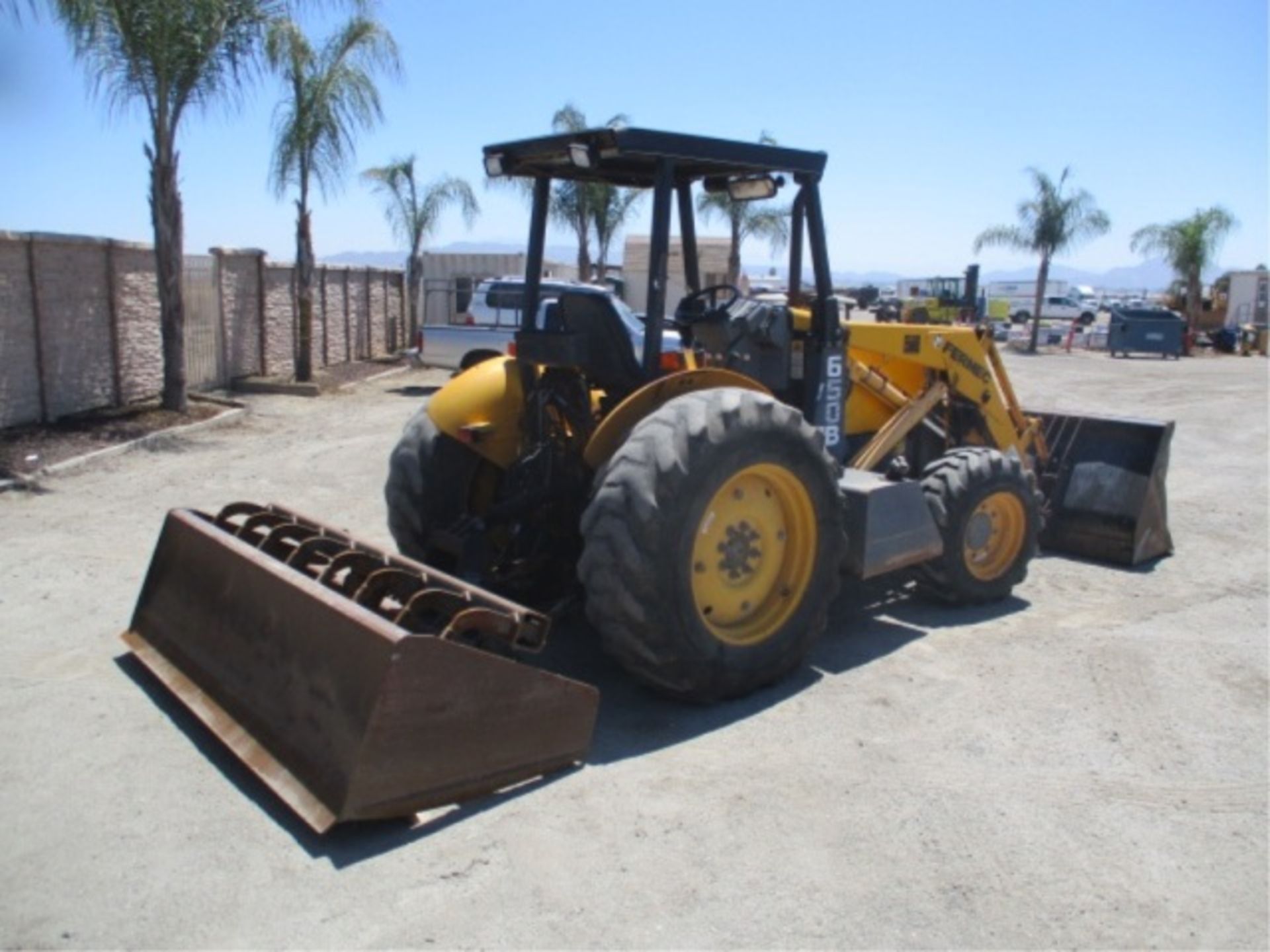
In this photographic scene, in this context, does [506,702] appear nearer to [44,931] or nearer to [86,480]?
[44,931]

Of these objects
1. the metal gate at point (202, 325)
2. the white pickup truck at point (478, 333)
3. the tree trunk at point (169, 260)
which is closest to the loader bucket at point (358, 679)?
the tree trunk at point (169, 260)

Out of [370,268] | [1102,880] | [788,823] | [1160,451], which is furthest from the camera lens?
[370,268]

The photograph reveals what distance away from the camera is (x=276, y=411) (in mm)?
14602

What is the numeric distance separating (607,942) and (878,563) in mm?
2968

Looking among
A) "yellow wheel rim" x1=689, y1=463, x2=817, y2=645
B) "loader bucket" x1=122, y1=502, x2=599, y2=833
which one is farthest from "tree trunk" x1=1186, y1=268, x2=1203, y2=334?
"loader bucket" x1=122, y1=502, x2=599, y2=833

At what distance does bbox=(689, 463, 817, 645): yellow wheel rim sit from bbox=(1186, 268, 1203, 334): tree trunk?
4067cm

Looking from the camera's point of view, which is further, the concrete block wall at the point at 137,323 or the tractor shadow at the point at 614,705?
the concrete block wall at the point at 137,323

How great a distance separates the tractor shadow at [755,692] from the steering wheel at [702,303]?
178cm

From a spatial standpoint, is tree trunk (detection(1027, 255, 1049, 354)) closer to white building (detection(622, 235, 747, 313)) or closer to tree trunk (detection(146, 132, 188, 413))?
white building (detection(622, 235, 747, 313))

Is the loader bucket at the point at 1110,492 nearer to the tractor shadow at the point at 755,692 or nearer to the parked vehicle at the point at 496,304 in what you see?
the tractor shadow at the point at 755,692

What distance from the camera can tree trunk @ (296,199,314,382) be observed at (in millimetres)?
17453

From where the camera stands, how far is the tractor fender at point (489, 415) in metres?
5.40

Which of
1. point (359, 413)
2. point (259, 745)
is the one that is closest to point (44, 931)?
point (259, 745)

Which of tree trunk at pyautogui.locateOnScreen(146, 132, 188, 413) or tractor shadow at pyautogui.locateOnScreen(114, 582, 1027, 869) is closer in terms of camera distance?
tractor shadow at pyautogui.locateOnScreen(114, 582, 1027, 869)
